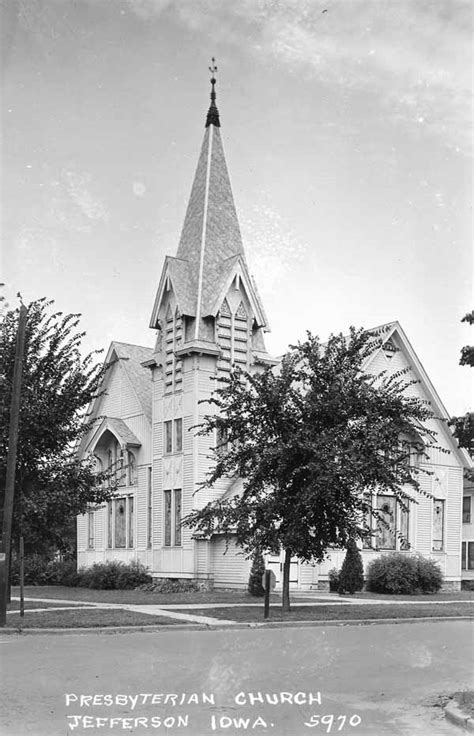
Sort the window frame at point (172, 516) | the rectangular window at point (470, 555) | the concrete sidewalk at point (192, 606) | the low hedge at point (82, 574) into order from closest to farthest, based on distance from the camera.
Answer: the concrete sidewalk at point (192, 606) → the window frame at point (172, 516) → the low hedge at point (82, 574) → the rectangular window at point (470, 555)

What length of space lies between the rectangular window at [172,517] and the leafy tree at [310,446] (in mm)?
12843

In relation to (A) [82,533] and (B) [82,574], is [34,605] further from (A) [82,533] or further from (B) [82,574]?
(A) [82,533]

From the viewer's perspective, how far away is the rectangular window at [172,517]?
35.8 meters

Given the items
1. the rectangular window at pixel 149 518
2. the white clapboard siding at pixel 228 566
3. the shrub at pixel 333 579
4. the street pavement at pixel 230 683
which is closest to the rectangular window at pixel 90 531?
the rectangular window at pixel 149 518

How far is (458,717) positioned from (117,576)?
100 ft

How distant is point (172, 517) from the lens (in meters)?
36.1

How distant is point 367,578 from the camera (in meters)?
34.9

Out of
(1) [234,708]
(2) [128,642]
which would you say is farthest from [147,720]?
(2) [128,642]

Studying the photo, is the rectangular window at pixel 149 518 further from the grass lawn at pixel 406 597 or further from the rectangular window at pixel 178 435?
the grass lawn at pixel 406 597

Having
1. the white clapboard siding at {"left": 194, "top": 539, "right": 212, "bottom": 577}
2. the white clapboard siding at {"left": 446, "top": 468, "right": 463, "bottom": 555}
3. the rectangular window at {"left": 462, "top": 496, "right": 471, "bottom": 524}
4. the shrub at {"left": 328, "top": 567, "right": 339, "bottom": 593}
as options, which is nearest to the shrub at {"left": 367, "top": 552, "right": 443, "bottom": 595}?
the shrub at {"left": 328, "top": 567, "right": 339, "bottom": 593}

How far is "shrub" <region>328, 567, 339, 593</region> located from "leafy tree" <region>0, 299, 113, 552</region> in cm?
1080

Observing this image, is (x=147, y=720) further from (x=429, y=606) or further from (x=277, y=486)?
(x=429, y=606)

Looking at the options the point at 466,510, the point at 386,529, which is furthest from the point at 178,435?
the point at 466,510

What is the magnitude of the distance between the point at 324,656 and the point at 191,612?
27.8 feet
